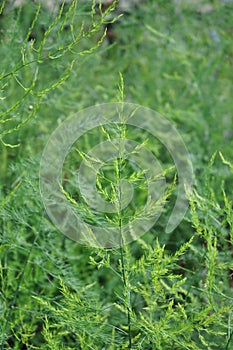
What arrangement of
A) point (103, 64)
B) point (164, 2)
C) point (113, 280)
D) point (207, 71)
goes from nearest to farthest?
point (113, 280) < point (207, 71) < point (164, 2) < point (103, 64)

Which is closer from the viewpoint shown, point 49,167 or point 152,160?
point 49,167

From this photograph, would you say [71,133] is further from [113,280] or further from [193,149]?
[193,149]

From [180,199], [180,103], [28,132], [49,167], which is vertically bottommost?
[180,103]

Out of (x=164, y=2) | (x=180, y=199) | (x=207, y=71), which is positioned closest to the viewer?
(x=180, y=199)

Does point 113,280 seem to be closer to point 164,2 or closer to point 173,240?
point 173,240

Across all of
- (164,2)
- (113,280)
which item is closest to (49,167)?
(113,280)

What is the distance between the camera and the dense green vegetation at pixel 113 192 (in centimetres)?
92

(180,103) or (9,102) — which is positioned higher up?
(9,102)

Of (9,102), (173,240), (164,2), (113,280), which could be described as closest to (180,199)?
(173,240)

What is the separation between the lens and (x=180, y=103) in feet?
6.84

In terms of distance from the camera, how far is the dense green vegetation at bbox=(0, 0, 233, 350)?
919 mm

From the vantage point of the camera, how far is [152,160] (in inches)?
64.9

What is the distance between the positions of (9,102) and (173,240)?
575mm

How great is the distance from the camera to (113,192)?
886mm
